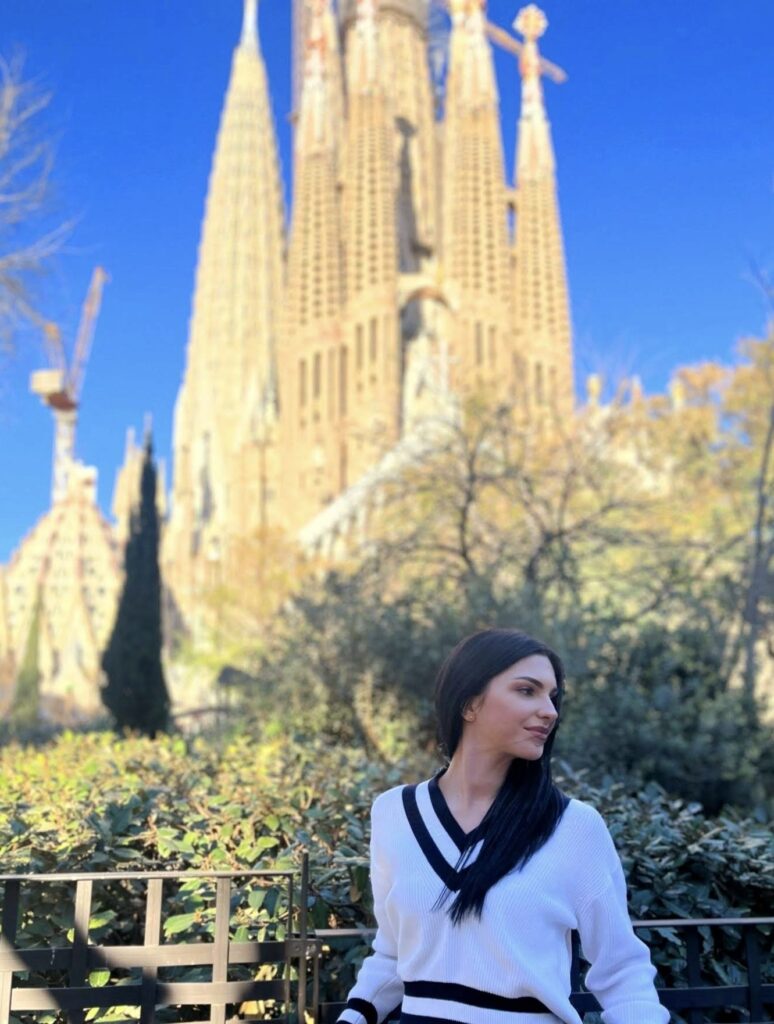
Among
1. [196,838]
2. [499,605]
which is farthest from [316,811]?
[499,605]

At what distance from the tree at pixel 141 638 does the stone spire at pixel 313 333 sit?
108ft

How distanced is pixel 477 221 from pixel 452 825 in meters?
56.5

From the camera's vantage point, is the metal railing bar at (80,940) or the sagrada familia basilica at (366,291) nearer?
the metal railing bar at (80,940)

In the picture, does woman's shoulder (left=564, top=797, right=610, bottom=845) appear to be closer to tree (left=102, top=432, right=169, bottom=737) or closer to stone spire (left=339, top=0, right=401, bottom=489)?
tree (left=102, top=432, right=169, bottom=737)

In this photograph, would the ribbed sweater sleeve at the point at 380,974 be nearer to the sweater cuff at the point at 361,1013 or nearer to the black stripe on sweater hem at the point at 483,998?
the sweater cuff at the point at 361,1013

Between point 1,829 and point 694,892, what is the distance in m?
2.21

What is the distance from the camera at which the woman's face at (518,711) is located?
1.86 meters

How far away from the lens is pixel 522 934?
1.72 m

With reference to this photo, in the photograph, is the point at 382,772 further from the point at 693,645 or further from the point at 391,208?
the point at 391,208

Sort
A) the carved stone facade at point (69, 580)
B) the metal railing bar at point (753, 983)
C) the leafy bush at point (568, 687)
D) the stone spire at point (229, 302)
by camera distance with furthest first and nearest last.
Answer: the stone spire at point (229, 302) < the carved stone facade at point (69, 580) < the leafy bush at point (568, 687) < the metal railing bar at point (753, 983)

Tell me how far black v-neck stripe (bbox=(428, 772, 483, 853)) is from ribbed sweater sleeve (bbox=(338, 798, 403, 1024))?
0.37 ft

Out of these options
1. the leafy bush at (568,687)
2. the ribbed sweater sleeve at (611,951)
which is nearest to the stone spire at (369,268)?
the leafy bush at (568,687)

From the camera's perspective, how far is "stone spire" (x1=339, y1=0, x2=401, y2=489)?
52.3 meters

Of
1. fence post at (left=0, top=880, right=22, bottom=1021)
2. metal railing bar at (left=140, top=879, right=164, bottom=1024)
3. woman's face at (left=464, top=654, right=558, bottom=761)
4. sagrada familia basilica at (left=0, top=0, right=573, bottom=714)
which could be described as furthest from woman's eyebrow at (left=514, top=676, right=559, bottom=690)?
sagrada familia basilica at (left=0, top=0, right=573, bottom=714)
